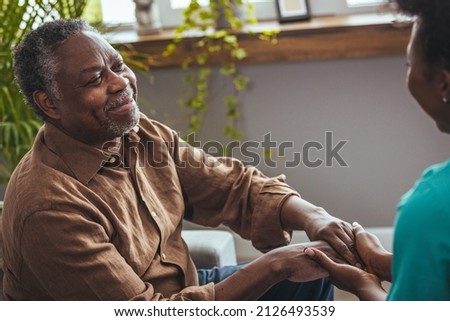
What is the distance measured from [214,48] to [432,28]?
1976 mm

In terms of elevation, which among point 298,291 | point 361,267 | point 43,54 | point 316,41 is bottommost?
point 298,291

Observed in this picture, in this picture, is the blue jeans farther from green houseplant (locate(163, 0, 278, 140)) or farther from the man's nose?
green houseplant (locate(163, 0, 278, 140))

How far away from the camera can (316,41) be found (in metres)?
2.99

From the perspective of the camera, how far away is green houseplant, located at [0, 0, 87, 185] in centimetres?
259

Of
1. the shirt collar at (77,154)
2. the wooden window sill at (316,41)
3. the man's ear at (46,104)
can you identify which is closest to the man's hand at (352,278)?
the shirt collar at (77,154)

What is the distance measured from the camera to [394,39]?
293 centimetres

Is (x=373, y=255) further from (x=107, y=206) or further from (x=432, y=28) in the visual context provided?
(x=432, y=28)

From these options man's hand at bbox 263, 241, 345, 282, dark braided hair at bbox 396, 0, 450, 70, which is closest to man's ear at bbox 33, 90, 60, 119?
man's hand at bbox 263, 241, 345, 282

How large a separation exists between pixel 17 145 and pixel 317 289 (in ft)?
3.84

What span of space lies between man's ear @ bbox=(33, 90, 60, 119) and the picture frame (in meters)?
1.50

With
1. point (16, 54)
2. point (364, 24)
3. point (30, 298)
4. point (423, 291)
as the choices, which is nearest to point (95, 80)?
point (16, 54)

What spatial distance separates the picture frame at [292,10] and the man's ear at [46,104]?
1499mm

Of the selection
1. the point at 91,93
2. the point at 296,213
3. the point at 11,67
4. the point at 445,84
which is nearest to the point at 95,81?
the point at 91,93
